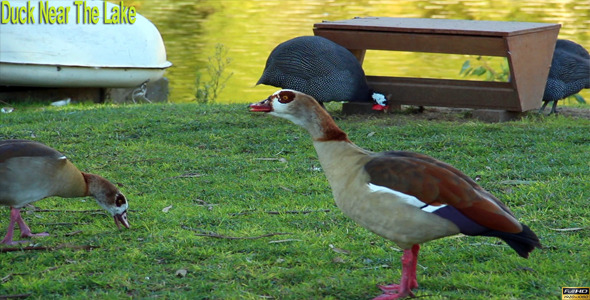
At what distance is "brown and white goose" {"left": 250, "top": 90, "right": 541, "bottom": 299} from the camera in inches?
146

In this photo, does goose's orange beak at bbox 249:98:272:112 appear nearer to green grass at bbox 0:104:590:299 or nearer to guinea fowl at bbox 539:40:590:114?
green grass at bbox 0:104:590:299

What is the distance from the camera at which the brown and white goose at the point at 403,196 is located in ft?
12.2

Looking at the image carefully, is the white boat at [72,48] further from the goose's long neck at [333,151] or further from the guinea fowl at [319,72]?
the goose's long neck at [333,151]

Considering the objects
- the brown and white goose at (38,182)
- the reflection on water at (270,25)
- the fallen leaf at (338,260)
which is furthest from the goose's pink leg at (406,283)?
the reflection on water at (270,25)

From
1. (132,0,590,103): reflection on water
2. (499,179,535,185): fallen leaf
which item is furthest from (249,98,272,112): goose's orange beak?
(132,0,590,103): reflection on water

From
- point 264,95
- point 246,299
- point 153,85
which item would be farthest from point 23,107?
point 246,299

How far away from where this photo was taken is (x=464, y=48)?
8.13 metres

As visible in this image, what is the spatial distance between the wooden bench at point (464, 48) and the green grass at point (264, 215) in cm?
31

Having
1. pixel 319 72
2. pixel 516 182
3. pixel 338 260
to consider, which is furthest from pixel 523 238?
pixel 319 72

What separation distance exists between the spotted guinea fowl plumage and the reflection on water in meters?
3.34

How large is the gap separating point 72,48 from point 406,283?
7546 mm

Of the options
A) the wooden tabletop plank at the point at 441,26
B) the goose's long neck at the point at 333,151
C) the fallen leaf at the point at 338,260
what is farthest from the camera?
the wooden tabletop plank at the point at 441,26

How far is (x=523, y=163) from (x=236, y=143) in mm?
2552

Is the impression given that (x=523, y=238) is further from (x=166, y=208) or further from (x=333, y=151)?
(x=166, y=208)
